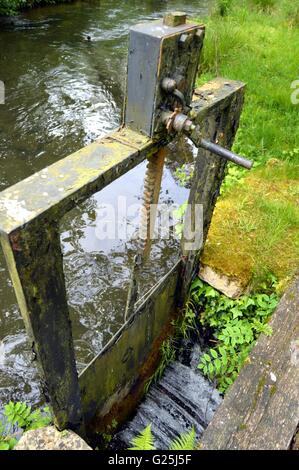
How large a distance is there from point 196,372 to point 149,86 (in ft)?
7.73

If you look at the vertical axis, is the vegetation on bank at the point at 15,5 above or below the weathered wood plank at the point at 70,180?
below

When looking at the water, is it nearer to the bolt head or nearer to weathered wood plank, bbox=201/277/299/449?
weathered wood plank, bbox=201/277/299/449

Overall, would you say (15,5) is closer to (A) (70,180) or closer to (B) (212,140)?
(B) (212,140)

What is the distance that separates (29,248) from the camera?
4.11ft

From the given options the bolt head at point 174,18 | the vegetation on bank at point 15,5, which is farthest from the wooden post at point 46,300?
the vegetation on bank at point 15,5

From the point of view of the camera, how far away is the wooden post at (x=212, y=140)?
2240 mm

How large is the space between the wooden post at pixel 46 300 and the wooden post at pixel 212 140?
104 centimetres

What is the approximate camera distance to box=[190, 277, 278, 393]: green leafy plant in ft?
9.11

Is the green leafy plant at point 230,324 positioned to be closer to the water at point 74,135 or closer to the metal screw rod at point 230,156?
the water at point 74,135

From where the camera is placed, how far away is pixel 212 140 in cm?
252

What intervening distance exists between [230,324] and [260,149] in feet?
8.24

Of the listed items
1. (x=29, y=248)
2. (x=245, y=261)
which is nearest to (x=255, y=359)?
(x=245, y=261)

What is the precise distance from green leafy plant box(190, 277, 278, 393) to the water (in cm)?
89

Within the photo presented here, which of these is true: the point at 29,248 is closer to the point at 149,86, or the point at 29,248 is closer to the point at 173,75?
the point at 149,86
